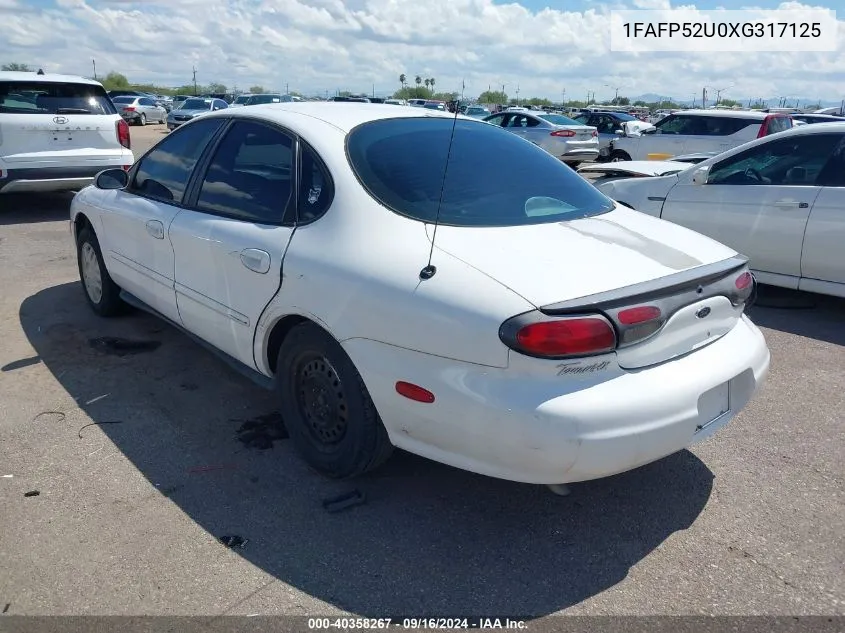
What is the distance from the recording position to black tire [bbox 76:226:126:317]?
5.22 m

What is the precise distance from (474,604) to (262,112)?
2735 millimetres

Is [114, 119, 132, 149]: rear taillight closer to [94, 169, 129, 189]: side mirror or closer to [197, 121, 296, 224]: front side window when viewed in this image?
[94, 169, 129, 189]: side mirror

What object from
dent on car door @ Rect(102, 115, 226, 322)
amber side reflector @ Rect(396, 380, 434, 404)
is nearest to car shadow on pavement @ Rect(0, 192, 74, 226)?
dent on car door @ Rect(102, 115, 226, 322)

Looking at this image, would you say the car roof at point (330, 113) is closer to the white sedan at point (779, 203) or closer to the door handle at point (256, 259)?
the door handle at point (256, 259)

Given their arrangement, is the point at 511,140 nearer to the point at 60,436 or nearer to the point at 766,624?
the point at 766,624

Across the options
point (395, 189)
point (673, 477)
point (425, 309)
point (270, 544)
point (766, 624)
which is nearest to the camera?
point (766, 624)

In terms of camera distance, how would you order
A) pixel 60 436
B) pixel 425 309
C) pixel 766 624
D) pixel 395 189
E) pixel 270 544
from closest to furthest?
1. pixel 766 624
2. pixel 425 309
3. pixel 270 544
4. pixel 395 189
5. pixel 60 436

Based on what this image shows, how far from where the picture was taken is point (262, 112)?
12.7 ft

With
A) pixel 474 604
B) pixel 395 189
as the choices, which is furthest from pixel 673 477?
pixel 395 189

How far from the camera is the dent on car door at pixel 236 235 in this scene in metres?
3.36

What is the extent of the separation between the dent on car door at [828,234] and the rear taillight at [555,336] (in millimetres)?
4127

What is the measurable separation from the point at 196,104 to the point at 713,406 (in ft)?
101

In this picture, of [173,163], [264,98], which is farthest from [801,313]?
[264,98]

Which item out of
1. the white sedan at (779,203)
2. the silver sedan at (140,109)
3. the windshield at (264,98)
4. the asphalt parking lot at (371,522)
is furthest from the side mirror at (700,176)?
the silver sedan at (140,109)
